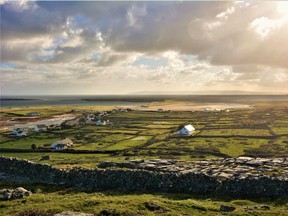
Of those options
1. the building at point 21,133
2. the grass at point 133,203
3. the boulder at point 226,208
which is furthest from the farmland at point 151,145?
the boulder at point 226,208

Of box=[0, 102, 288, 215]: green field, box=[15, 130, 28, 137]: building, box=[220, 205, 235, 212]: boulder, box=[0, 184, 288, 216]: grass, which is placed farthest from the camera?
box=[15, 130, 28, 137]: building

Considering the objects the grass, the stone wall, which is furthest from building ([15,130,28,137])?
the grass

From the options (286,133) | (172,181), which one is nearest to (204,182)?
(172,181)

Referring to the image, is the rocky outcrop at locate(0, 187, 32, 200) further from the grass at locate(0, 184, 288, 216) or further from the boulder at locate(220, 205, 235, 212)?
the boulder at locate(220, 205, 235, 212)

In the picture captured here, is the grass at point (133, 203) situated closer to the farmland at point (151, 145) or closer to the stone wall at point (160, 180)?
the stone wall at point (160, 180)

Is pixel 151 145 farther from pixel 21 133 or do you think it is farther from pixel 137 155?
pixel 21 133

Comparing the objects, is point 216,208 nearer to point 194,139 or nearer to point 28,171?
point 28,171
